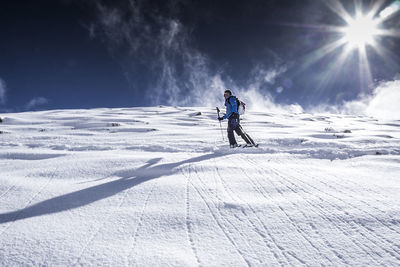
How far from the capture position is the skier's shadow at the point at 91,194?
2312 mm

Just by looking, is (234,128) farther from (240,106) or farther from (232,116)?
(240,106)

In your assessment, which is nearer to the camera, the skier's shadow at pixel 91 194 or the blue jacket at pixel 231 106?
the skier's shadow at pixel 91 194

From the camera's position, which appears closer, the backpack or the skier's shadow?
the skier's shadow

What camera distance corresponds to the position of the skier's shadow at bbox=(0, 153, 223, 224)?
2.31m

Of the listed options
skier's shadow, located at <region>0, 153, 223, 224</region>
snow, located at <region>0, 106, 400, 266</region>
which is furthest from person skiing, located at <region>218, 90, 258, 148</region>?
skier's shadow, located at <region>0, 153, 223, 224</region>

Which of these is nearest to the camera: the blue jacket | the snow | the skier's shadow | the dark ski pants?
the snow

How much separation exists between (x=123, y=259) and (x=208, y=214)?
96 centimetres

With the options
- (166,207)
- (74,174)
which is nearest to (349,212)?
(166,207)

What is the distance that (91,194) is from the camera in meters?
2.85

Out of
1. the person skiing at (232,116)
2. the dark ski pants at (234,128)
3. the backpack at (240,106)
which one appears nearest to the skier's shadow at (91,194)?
the dark ski pants at (234,128)

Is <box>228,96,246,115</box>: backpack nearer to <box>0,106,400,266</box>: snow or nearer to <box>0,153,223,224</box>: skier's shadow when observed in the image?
<box>0,106,400,266</box>: snow

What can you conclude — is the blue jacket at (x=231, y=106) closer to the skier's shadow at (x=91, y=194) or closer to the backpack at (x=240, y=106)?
the backpack at (x=240, y=106)

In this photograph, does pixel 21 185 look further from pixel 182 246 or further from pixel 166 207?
pixel 182 246

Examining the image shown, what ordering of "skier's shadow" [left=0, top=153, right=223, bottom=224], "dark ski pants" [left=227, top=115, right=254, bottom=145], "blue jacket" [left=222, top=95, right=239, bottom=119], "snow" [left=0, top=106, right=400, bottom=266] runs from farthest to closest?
"blue jacket" [left=222, top=95, right=239, bottom=119], "dark ski pants" [left=227, top=115, right=254, bottom=145], "skier's shadow" [left=0, top=153, right=223, bottom=224], "snow" [left=0, top=106, right=400, bottom=266]
